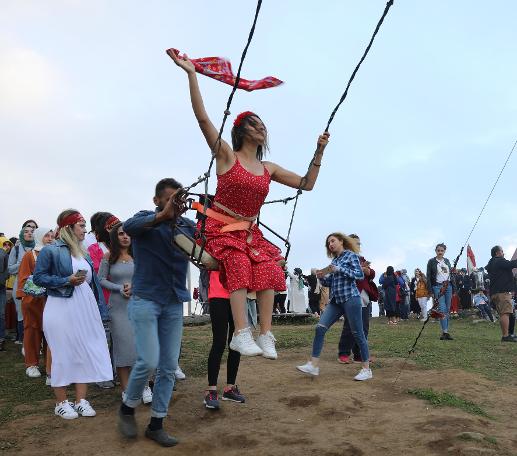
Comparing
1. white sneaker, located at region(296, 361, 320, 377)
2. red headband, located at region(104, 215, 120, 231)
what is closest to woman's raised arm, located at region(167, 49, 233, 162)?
red headband, located at region(104, 215, 120, 231)

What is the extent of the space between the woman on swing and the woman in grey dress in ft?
5.93

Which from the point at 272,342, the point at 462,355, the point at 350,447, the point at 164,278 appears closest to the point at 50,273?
the point at 164,278

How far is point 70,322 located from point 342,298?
321 cm

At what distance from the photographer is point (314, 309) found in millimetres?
20125

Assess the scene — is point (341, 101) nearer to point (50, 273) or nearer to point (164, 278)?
Answer: point (164, 278)

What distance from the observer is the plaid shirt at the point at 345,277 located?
6.68m

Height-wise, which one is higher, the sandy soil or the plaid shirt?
the plaid shirt

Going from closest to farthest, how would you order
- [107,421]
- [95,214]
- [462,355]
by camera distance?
[107,421]
[95,214]
[462,355]

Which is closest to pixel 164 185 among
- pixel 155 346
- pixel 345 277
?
pixel 155 346

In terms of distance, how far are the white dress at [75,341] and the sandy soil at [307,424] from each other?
1.24 ft

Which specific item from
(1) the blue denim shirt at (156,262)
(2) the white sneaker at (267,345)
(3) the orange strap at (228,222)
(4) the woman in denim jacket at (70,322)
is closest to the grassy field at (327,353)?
(4) the woman in denim jacket at (70,322)

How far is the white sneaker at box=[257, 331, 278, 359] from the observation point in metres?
3.69

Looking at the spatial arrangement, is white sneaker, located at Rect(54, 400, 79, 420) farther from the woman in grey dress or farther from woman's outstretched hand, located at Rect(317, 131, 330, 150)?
woman's outstretched hand, located at Rect(317, 131, 330, 150)

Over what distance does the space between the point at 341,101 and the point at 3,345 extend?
24.9 feet
